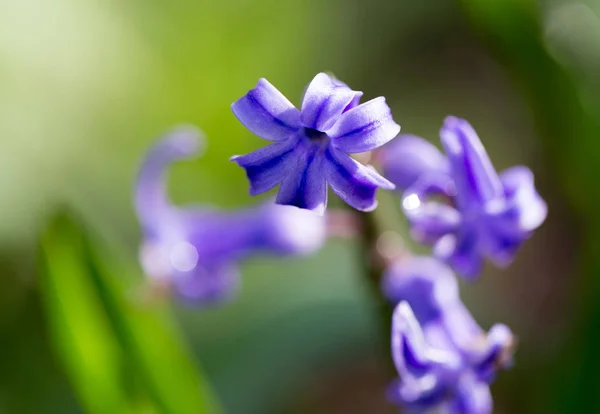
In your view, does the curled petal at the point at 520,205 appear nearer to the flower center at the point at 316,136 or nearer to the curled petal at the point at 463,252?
the curled petal at the point at 463,252

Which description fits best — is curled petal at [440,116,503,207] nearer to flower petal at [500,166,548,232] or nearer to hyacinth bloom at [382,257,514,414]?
flower petal at [500,166,548,232]

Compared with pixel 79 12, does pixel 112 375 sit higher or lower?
lower

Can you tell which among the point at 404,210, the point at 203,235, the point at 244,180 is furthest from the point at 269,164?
the point at 244,180

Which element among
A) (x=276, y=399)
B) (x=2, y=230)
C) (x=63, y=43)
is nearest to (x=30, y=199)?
(x=2, y=230)

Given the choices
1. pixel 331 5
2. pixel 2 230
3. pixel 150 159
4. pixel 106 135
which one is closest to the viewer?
pixel 150 159

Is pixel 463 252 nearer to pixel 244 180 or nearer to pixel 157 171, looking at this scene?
pixel 157 171

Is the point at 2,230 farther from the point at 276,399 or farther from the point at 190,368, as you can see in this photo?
the point at 190,368
